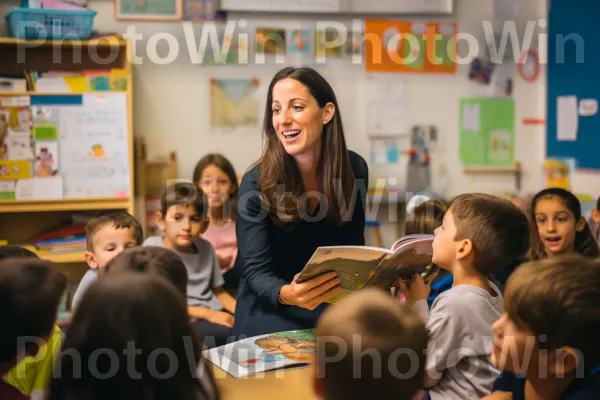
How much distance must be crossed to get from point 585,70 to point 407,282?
2.75 meters

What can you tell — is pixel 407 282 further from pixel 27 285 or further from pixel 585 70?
pixel 585 70

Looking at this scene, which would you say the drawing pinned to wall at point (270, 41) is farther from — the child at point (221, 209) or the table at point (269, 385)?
the table at point (269, 385)

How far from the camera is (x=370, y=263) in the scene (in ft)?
5.60

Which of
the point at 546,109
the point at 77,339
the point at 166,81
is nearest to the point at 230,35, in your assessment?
the point at 166,81

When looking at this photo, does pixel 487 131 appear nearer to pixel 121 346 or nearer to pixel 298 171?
pixel 298 171

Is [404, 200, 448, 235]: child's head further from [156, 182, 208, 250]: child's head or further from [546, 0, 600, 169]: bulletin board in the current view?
[546, 0, 600, 169]: bulletin board

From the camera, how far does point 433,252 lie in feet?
5.90

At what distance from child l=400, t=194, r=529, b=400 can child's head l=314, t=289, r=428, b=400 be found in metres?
0.45

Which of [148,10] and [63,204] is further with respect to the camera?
[148,10]

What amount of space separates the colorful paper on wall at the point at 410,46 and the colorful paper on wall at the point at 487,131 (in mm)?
319

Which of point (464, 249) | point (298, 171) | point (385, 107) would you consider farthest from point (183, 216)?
point (385, 107)

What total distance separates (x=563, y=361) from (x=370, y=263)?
567 millimetres

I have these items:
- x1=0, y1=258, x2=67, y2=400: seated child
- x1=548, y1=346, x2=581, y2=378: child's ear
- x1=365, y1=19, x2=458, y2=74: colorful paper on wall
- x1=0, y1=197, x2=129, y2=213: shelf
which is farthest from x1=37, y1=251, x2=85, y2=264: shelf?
x1=548, y1=346, x2=581, y2=378: child's ear

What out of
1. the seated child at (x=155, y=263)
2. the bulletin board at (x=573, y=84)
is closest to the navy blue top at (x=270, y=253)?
the seated child at (x=155, y=263)
